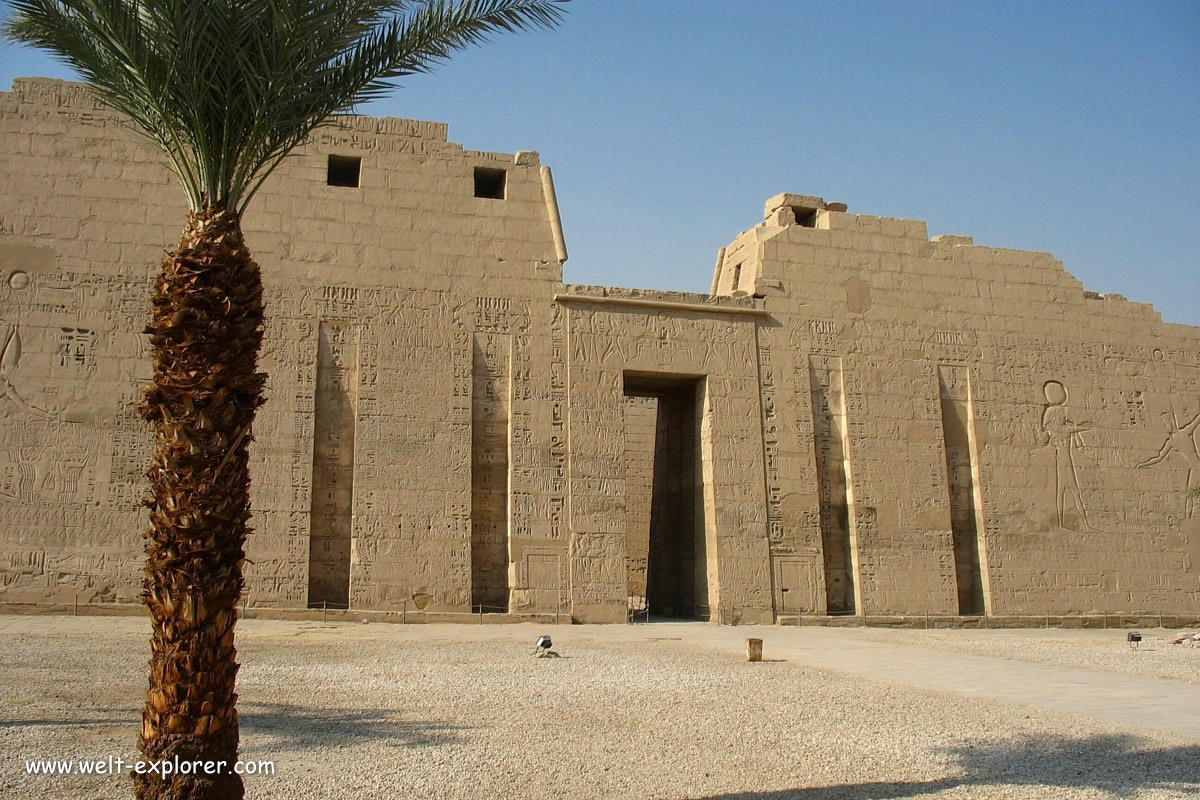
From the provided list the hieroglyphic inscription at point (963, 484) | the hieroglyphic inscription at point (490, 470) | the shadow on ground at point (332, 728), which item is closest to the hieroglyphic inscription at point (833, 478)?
the hieroglyphic inscription at point (963, 484)

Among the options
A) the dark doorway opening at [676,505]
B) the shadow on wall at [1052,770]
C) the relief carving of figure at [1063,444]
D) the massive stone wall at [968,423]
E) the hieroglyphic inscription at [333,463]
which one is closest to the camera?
the shadow on wall at [1052,770]

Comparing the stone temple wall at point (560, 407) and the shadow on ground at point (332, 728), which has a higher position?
the stone temple wall at point (560, 407)

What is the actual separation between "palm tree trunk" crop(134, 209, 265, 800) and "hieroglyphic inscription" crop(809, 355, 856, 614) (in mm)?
10357

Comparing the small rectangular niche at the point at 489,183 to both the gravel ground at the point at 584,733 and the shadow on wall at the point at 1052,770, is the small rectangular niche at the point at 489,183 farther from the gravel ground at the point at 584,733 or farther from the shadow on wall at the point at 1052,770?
the shadow on wall at the point at 1052,770

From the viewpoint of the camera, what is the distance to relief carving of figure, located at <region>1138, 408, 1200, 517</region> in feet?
49.2

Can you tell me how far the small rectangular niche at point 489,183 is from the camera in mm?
13367

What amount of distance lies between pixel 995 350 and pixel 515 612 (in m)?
8.02

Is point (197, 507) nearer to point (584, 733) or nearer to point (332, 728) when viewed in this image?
point (332, 728)

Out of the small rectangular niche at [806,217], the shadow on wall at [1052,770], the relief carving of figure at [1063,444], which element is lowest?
the shadow on wall at [1052,770]

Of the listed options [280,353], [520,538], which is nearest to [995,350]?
[520,538]

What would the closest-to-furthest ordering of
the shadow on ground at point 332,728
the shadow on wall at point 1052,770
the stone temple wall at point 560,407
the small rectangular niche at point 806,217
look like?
the shadow on wall at point 1052,770
the shadow on ground at point 332,728
the stone temple wall at point 560,407
the small rectangular niche at point 806,217

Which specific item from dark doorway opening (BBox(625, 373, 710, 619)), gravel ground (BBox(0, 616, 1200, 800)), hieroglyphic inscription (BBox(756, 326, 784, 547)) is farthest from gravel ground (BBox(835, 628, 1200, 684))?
gravel ground (BBox(0, 616, 1200, 800))

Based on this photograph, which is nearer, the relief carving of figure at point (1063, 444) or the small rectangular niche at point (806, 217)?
the relief carving of figure at point (1063, 444)

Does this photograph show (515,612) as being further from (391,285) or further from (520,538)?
(391,285)
